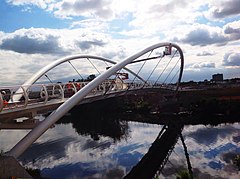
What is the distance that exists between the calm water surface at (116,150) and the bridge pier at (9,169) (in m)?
9.18

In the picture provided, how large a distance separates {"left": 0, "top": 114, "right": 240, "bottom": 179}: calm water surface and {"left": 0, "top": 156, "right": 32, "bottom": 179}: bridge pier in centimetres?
918

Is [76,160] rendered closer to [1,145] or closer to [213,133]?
[1,145]

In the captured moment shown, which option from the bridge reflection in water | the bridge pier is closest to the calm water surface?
the bridge reflection in water

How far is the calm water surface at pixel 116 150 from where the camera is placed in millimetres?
19281

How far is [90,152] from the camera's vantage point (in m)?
24.5

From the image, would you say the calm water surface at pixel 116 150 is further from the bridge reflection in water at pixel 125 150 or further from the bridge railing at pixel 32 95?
the bridge railing at pixel 32 95

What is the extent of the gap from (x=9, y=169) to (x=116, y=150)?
16210 mm

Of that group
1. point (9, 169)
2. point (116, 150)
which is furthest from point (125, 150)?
point (9, 169)

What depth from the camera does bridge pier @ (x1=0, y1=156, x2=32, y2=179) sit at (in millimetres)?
9352

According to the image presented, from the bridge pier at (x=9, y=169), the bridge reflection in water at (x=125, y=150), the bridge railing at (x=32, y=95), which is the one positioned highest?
the bridge railing at (x=32, y=95)

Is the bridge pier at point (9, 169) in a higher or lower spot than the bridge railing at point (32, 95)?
Result: lower

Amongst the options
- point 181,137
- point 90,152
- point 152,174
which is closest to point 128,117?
point 181,137

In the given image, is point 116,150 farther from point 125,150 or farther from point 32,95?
point 32,95

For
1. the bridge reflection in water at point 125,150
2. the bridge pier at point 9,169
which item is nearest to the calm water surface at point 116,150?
the bridge reflection in water at point 125,150
